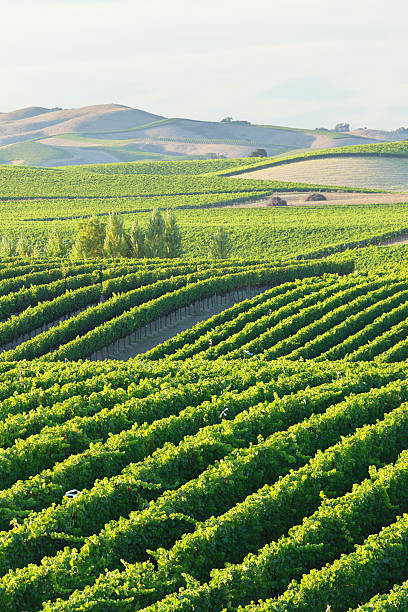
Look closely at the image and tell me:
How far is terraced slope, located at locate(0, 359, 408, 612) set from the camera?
48.3 feet

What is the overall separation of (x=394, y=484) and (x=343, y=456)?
1.93 metres

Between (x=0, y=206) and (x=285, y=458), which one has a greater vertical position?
(x=0, y=206)

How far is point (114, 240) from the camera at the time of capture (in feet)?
256

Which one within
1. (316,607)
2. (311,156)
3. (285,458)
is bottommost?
(316,607)

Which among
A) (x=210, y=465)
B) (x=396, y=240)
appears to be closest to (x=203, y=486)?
(x=210, y=465)

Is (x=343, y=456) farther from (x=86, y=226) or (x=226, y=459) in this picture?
(x=86, y=226)

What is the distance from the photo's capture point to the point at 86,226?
80.3 meters

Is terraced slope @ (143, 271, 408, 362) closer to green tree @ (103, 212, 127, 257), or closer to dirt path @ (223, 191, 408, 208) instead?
green tree @ (103, 212, 127, 257)

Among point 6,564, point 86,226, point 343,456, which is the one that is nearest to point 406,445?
point 343,456

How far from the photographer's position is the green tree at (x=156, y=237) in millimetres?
79562

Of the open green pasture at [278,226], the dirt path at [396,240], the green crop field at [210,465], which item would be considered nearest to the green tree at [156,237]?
the open green pasture at [278,226]

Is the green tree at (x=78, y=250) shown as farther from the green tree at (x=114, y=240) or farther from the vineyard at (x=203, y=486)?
the vineyard at (x=203, y=486)

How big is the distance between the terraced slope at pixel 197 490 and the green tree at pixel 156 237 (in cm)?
5414

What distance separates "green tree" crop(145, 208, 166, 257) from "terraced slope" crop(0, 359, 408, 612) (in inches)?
2131
